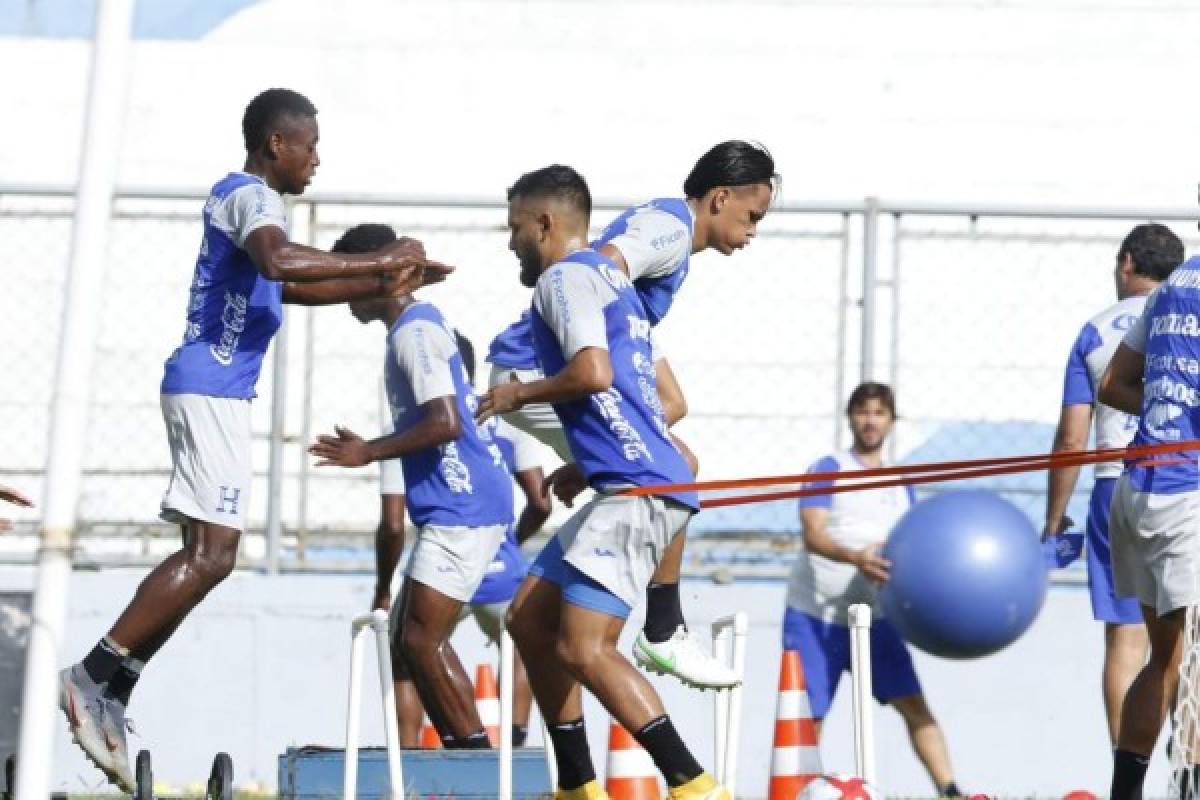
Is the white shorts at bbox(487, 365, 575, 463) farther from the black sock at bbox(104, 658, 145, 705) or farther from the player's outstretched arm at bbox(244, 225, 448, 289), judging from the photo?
the black sock at bbox(104, 658, 145, 705)

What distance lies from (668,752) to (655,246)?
157 cm

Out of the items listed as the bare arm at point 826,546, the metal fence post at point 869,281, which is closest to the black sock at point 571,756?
the bare arm at point 826,546

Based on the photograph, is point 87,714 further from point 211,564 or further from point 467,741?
point 467,741

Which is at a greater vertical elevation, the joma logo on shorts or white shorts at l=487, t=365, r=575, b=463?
white shorts at l=487, t=365, r=575, b=463

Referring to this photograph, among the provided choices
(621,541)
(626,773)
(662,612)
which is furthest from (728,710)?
(626,773)

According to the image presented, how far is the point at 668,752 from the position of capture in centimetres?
643

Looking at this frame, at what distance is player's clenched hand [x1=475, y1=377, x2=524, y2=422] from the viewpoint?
647 cm

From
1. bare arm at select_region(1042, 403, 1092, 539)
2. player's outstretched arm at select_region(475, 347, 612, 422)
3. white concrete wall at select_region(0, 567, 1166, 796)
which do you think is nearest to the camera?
player's outstretched arm at select_region(475, 347, 612, 422)

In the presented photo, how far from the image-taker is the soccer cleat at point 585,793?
683cm

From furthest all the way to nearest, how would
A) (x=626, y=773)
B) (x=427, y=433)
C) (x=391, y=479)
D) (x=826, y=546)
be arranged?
(x=826, y=546), (x=391, y=479), (x=427, y=433), (x=626, y=773)

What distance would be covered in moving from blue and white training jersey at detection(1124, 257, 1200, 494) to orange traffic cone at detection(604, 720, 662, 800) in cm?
199

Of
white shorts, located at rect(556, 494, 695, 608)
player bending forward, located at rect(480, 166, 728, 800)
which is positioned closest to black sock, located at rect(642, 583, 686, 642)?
player bending forward, located at rect(480, 166, 728, 800)

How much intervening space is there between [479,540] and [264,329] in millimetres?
1683

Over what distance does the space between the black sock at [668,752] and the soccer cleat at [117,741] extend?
5.25 feet
